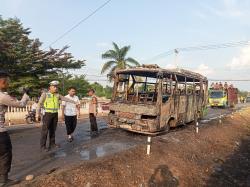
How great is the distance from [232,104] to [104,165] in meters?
40.5

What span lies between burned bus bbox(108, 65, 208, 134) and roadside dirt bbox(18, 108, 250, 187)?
0.79 metres

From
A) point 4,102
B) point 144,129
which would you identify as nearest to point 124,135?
point 144,129

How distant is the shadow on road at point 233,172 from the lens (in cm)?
1048

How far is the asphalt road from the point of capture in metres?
8.25

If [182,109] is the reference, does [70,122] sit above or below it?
below

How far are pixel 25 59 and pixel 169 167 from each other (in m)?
19.8

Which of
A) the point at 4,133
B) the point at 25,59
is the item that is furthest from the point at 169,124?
the point at 25,59

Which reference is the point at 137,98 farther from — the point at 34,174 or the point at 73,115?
the point at 34,174

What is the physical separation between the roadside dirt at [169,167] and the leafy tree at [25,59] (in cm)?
1618

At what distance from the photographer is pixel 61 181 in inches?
263

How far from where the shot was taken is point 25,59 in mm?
26438

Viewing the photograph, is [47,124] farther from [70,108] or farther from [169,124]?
[169,124]

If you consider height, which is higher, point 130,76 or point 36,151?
point 130,76

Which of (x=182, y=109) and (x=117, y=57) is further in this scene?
(x=117, y=57)
